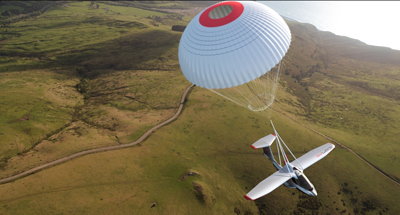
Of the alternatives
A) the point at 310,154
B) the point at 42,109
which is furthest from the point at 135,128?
the point at 310,154

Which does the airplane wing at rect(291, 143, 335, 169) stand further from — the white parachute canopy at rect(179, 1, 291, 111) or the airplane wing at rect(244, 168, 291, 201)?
the white parachute canopy at rect(179, 1, 291, 111)

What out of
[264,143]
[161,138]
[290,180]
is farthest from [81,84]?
[290,180]

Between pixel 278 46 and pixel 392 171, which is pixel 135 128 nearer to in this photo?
pixel 278 46

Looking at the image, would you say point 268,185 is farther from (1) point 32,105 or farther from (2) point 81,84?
(2) point 81,84

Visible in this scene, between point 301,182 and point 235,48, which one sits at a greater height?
point 235,48

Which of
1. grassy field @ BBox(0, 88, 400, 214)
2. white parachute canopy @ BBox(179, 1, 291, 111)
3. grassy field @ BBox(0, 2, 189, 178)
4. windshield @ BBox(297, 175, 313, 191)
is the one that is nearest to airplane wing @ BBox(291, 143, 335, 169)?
windshield @ BBox(297, 175, 313, 191)

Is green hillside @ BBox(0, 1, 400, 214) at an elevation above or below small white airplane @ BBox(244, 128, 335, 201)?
below

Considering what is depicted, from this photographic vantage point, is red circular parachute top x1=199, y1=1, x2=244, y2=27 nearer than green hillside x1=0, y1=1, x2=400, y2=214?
Yes
